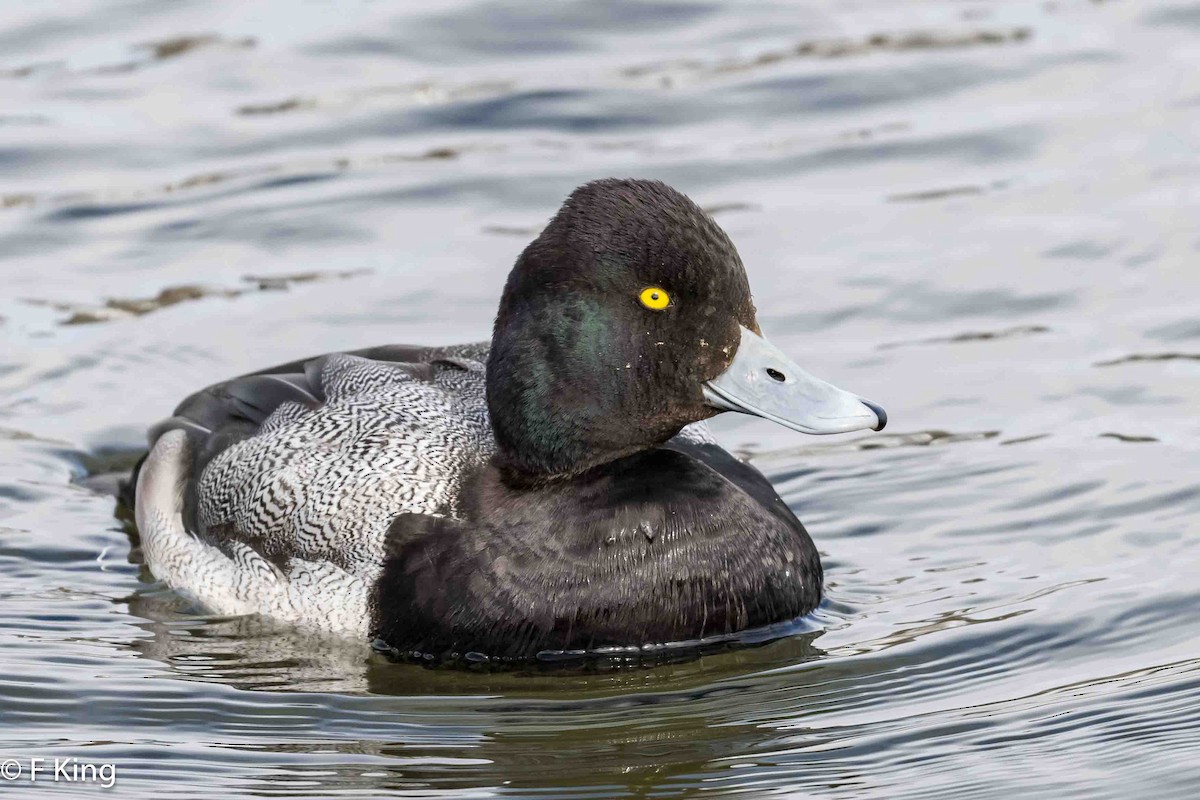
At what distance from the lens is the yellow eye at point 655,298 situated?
23.5 feet

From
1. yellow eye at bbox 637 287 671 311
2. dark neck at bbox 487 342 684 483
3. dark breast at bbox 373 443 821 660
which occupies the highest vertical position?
yellow eye at bbox 637 287 671 311

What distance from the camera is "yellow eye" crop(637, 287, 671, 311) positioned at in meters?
7.17

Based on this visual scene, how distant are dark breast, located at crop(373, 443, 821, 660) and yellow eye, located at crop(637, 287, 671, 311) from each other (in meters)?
0.70

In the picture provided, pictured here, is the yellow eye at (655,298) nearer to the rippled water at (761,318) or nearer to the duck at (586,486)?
the duck at (586,486)

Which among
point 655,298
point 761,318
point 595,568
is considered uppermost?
point 655,298

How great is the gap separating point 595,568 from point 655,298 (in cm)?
107

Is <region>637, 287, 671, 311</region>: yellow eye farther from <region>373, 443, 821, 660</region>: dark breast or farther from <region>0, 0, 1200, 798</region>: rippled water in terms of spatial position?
<region>0, 0, 1200, 798</region>: rippled water

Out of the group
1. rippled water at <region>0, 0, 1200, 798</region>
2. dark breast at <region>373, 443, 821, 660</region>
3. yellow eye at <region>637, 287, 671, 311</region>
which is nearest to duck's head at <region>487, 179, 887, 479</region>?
yellow eye at <region>637, 287, 671, 311</region>

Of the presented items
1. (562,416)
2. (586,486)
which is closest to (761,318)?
(586,486)

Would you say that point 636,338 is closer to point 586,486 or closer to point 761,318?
point 586,486

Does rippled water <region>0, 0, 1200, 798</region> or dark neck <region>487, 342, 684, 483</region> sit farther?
dark neck <region>487, 342, 684, 483</region>

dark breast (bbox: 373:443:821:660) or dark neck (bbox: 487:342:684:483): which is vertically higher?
dark neck (bbox: 487:342:684:483)

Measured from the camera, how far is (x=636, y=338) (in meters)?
7.23

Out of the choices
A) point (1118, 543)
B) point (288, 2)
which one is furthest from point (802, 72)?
point (1118, 543)
